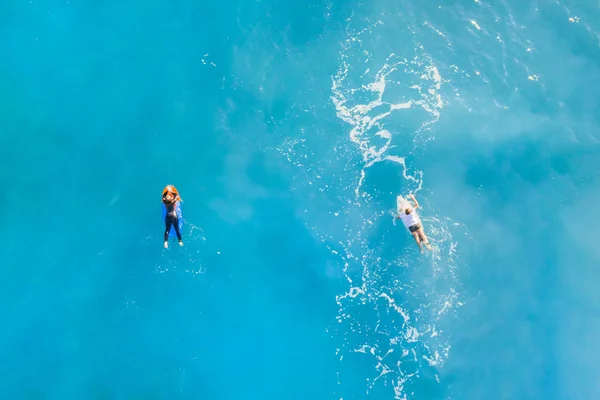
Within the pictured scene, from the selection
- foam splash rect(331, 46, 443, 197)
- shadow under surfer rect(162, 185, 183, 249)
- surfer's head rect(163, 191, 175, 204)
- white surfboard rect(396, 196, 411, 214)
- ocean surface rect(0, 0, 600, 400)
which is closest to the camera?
surfer's head rect(163, 191, 175, 204)

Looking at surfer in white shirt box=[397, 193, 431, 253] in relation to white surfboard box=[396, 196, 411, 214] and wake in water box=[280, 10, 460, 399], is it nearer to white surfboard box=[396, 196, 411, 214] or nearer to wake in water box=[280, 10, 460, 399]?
white surfboard box=[396, 196, 411, 214]

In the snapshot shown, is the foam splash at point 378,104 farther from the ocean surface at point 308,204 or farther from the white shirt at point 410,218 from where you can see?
the white shirt at point 410,218

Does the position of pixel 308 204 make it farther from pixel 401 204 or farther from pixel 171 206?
pixel 171 206

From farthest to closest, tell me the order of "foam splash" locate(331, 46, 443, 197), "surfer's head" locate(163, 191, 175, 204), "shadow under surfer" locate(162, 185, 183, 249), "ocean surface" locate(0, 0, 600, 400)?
"foam splash" locate(331, 46, 443, 197)
"ocean surface" locate(0, 0, 600, 400)
"shadow under surfer" locate(162, 185, 183, 249)
"surfer's head" locate(163, 191, 175, 204)

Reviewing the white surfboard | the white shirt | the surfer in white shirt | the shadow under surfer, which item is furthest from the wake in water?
the shadow under surfer

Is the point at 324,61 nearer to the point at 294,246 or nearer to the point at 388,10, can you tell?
the point at 388,10

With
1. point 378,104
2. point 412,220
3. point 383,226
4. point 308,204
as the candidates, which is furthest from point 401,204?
point 378,104
